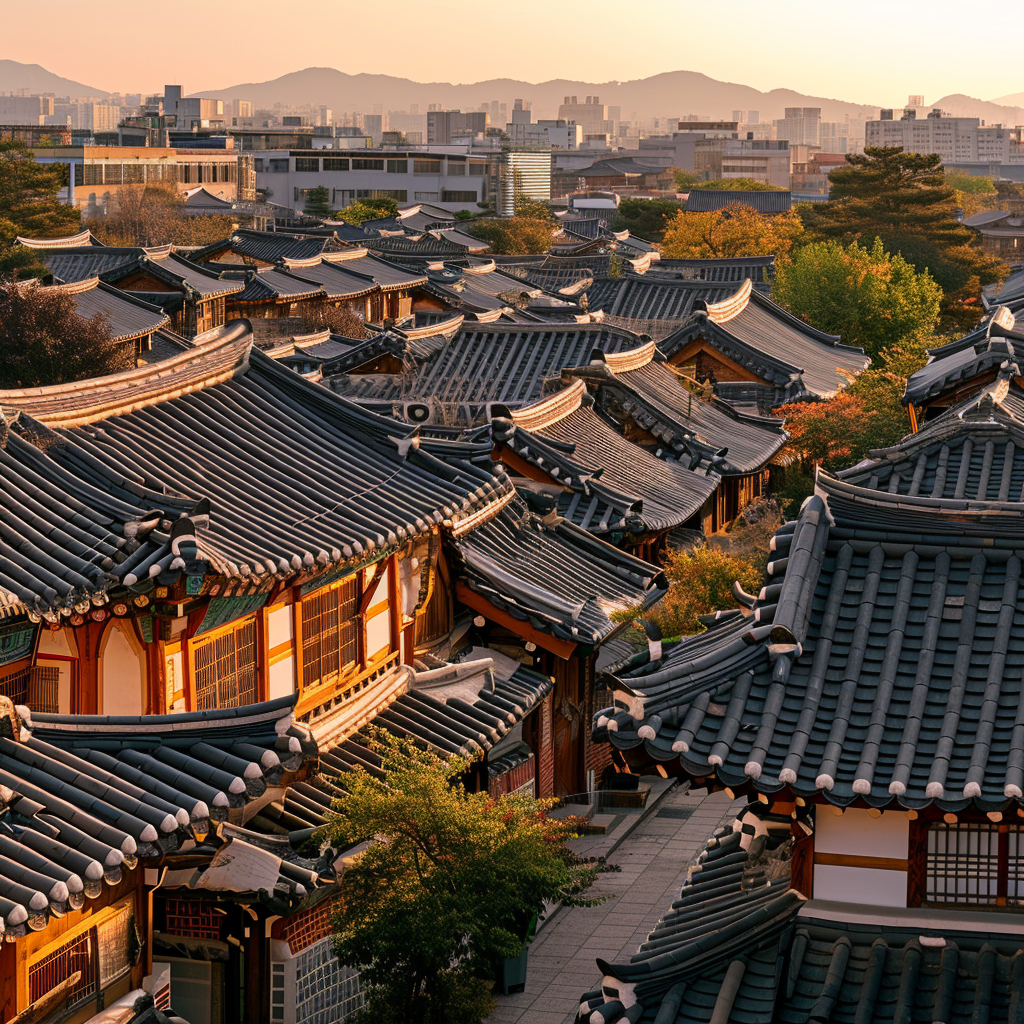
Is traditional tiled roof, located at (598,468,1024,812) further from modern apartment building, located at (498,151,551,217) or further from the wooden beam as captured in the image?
modern apartment building, located at (498,151,551,217)

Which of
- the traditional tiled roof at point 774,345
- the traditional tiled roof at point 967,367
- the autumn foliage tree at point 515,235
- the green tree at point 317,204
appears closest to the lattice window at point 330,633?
the traditional tiled roof at point 967,367

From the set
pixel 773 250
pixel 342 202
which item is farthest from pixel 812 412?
pixel 342 202

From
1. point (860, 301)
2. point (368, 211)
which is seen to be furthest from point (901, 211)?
point (368, 211)

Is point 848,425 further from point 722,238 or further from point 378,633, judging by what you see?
point 722,238

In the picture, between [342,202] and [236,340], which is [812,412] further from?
[342,202]


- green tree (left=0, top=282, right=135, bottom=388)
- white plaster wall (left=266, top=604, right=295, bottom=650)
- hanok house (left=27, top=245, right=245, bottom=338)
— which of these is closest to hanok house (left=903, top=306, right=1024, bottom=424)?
white plaster wall (left=266, top=604, right=295, bottom=650)
